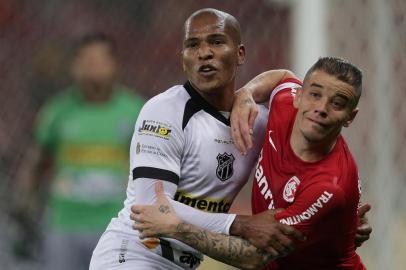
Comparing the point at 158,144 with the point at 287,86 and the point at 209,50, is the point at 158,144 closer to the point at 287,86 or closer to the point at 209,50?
the point at 209,50

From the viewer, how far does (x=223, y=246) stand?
4.30 meters

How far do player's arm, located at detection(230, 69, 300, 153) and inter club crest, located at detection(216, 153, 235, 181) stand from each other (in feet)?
0.31

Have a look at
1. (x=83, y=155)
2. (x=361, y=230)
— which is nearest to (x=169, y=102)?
(x=361, y=230)

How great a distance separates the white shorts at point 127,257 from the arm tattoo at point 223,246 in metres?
→ 0.23

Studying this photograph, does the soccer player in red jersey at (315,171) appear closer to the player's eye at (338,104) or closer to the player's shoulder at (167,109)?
the player's eye at (338,104)

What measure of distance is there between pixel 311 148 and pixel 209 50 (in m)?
0.54

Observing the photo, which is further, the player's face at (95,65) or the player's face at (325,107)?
the player's face at (95,65)

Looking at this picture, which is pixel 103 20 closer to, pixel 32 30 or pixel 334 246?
pixel 32 30

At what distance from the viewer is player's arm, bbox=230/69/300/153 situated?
14.6 feet

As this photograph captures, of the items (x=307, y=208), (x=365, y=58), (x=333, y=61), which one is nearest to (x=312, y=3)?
(x=365, y=58)

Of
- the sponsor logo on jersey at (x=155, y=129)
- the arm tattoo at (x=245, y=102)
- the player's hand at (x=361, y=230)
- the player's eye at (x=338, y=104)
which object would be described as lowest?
the player's hand at (x=361, y=230)

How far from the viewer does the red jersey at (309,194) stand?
427 centimetres

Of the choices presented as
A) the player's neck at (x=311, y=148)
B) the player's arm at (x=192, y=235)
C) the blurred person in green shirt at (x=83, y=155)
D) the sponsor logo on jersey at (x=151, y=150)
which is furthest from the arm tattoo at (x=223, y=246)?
the blurred person in green shirt at (x=83, y=155)

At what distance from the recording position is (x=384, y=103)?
588 centimetres
